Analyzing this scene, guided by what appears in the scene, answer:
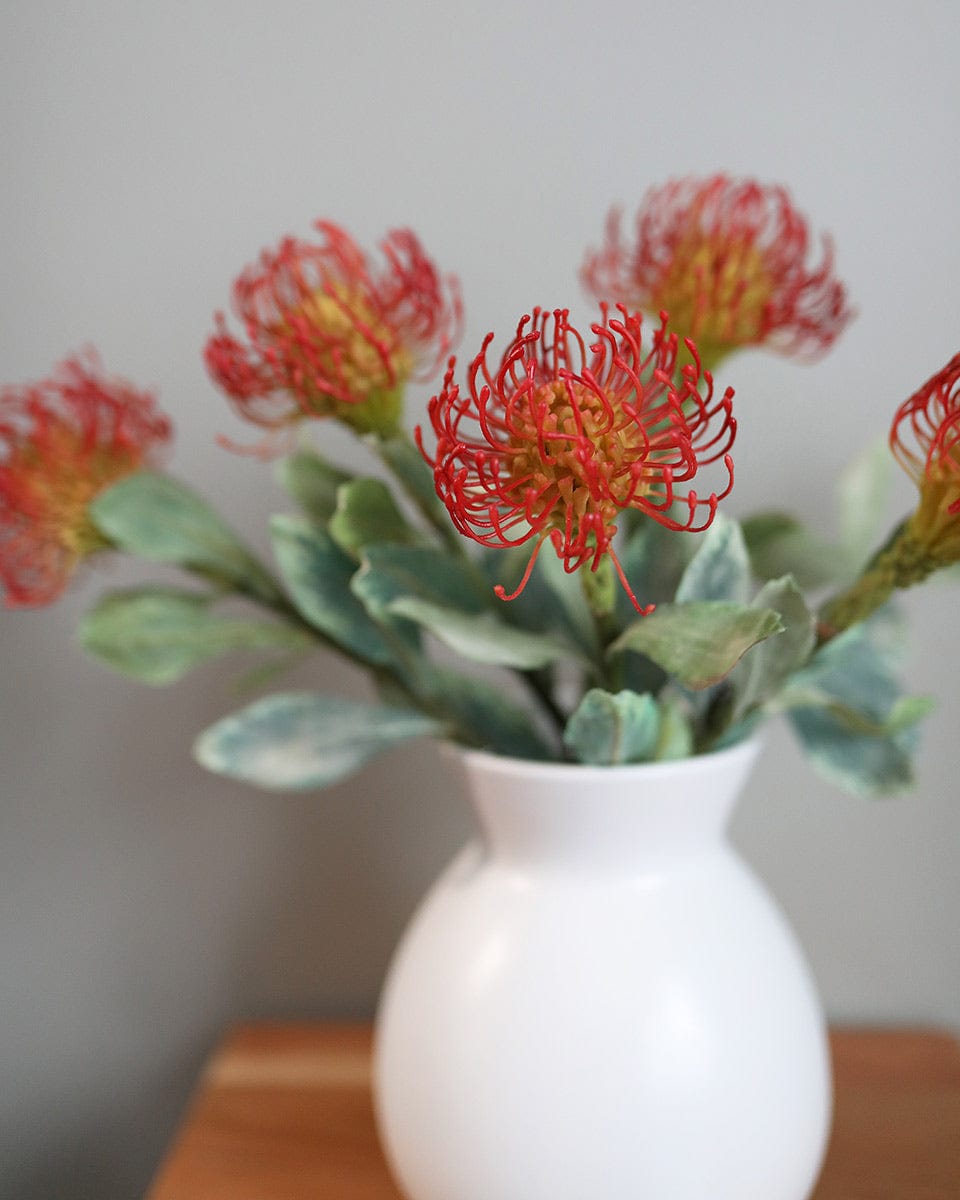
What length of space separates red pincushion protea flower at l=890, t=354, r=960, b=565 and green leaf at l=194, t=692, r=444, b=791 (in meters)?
0.19

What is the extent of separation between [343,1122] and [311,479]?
305 mm

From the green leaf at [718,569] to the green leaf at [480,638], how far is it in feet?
0.17

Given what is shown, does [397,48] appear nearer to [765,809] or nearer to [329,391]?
[329,391]

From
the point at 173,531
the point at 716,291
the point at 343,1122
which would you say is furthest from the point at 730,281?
the point at 343,1122

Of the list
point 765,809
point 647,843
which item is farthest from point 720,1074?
point 765,809

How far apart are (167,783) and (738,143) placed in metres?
0.43

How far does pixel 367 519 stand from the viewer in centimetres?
39

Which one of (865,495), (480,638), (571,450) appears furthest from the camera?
(865,495)

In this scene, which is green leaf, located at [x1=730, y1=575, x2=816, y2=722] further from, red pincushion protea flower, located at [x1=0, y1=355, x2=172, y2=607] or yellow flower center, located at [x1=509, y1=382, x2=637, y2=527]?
red pincushion protea flower, located at [x1=0, y1=355, x2=172, y2=607]

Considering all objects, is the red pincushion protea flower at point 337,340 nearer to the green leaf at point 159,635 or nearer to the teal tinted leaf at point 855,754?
the green leaf at point 159,635

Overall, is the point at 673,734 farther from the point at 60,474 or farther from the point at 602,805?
the point at 60,474

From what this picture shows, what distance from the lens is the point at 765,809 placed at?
61cm

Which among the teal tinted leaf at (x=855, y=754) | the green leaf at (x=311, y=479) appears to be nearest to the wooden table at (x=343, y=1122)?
the teal tinted leaf at (x=855, y=754)

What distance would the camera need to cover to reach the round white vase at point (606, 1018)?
377mm
